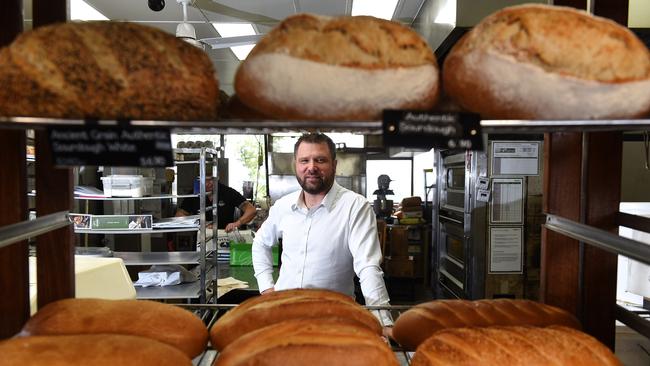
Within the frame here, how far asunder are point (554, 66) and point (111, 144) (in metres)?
0.75

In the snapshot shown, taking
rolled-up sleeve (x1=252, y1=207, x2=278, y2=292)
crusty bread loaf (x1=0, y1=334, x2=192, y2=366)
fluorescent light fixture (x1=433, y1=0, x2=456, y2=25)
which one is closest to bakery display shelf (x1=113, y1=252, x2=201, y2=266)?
rolled-up sleeve (x1=252, y1=207, x2=278, y2=292)

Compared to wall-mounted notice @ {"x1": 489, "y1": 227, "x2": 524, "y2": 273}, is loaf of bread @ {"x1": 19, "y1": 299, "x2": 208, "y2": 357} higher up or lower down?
higher up

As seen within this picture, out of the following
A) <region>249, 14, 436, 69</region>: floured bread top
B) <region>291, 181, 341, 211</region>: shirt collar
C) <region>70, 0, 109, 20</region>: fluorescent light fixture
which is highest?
<region>70, 0, 109, 20</region>: fluorescent light fixture

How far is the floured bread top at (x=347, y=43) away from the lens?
2.50ft

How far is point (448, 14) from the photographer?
10.5ft

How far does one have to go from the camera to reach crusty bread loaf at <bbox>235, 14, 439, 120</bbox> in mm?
759

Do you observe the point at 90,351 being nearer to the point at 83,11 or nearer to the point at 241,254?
the point at 241,254

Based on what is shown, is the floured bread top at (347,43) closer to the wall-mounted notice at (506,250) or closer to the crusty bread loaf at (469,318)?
the crusty bread loaf at (469,318)

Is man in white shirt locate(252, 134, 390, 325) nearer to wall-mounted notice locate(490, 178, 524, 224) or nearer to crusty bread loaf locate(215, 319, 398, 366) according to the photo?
wall-mounted notice locate(490, 178, 524, 224)

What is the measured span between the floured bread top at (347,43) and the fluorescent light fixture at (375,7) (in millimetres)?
3534

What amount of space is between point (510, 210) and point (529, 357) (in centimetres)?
296

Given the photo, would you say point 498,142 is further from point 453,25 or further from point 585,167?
point 585,167

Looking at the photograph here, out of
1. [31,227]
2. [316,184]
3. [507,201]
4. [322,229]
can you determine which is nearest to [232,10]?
[316,184]

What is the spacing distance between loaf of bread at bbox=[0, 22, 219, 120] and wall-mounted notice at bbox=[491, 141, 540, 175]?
10.5 feet
